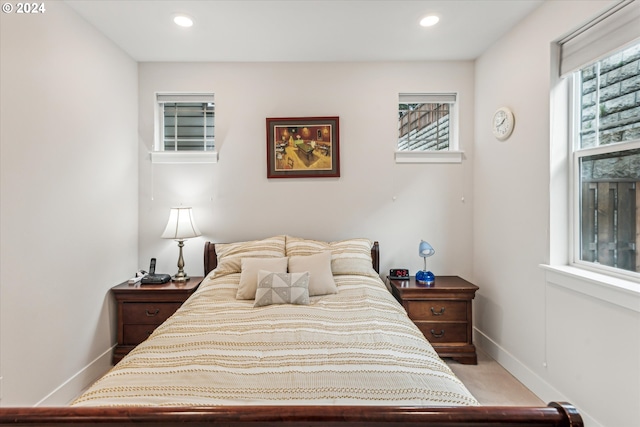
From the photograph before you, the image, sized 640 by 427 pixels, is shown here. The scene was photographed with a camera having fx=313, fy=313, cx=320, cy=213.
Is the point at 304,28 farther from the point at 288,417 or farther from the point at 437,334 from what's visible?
the point at 437,334

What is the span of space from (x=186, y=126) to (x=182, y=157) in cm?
37

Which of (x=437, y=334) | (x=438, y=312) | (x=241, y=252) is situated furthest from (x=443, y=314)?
(x=241, y=252)

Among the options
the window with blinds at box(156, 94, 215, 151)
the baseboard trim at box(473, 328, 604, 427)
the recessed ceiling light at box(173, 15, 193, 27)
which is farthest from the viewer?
the window with blinds at box(156, 94, 215, 151)

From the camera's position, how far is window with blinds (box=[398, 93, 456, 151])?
10.6ft

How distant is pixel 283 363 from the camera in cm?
132

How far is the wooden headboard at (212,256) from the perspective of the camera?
2.95 m

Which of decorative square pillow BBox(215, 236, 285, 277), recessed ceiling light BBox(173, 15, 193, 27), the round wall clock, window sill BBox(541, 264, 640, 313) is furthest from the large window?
recessed ceiling light BBox(173, 15, 193, 27)

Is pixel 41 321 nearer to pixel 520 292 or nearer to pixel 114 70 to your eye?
pixel 114 70

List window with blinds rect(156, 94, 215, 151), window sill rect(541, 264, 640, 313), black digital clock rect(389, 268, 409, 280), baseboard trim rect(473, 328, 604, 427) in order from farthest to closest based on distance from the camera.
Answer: window with blinds rect(156, 94, 215, 151)
black digital clock rect(389, 268, 409, 280)
baseboard trim rect(473, 328, 604, 427)
window sill rect(541, 264, 640, 313)

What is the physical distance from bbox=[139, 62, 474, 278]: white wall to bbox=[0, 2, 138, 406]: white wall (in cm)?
36

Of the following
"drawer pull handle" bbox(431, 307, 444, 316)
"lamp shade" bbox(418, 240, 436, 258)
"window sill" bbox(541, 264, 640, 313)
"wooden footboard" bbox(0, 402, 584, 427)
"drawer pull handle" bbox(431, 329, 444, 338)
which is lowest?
"drawer pull handle" bbox(431, 329, 444, 338)

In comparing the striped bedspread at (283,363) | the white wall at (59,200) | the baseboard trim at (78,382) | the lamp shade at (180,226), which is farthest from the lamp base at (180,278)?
the striped bedspread at (283,363)

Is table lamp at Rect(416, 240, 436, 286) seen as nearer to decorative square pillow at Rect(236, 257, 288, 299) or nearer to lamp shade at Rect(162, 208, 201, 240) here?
decorative square pillow at Rect(236, 257, 288, 299)

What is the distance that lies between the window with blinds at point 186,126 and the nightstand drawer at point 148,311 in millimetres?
1527
